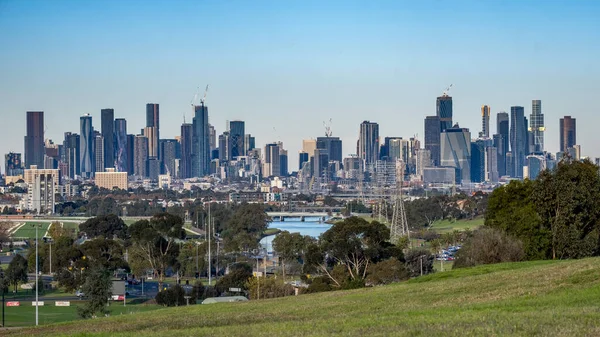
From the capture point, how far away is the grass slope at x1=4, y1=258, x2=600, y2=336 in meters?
15.1

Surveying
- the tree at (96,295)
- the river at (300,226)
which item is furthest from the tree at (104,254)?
the river at (300,226)

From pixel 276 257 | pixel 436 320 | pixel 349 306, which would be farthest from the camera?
pixel 276 257

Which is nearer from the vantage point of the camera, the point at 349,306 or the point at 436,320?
the point at 436,320

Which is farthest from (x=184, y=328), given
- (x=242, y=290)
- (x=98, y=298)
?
(x=242, y=290)

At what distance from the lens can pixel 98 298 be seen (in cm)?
3809

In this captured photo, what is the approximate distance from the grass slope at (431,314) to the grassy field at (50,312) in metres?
13.4

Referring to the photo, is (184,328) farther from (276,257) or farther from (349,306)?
(276,257)

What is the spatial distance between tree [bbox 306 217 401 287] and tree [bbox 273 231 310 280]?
38.6ft

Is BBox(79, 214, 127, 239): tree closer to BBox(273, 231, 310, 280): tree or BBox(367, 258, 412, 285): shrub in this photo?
BBox(273, 231, 310, 280): tree

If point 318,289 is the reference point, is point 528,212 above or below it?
above

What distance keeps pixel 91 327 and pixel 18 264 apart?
33856 millimetres

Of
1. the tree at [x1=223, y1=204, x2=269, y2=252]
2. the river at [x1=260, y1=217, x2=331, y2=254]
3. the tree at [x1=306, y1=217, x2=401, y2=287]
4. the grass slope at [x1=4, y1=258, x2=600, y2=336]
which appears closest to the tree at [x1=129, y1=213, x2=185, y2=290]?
the tree at [x1=306, y1=217, x2=401, y2=287]

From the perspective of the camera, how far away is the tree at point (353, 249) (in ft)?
153

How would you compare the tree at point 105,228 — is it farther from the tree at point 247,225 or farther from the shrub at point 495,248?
the shrub at point 495,248
